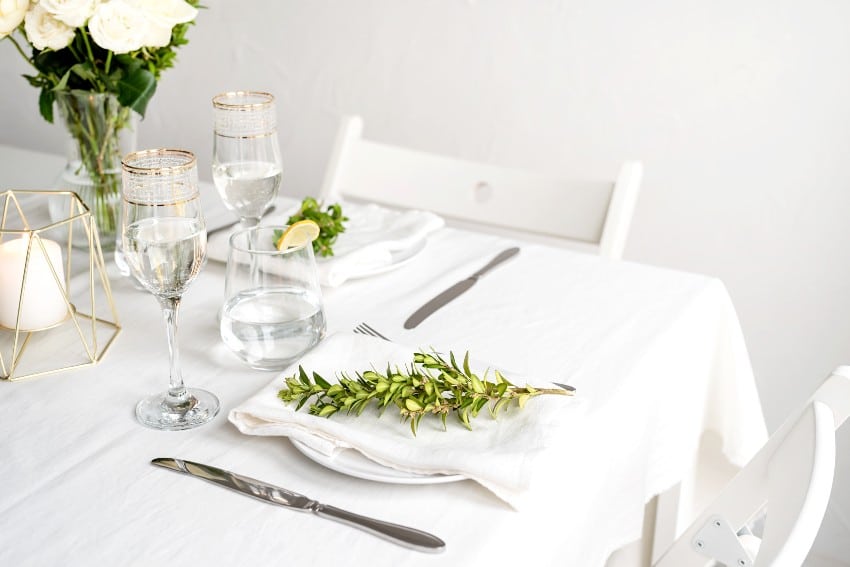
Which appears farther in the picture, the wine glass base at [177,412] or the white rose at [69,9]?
the white rose at [69,9]

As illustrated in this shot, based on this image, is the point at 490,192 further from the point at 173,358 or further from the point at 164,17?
the point at 173,358

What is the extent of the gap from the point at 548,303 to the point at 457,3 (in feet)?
3.86

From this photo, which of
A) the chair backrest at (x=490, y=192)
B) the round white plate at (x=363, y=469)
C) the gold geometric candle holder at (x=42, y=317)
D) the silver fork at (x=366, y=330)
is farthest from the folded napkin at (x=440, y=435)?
the chair backrest at (x=490, y=192)

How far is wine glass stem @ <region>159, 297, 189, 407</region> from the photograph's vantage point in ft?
2.55

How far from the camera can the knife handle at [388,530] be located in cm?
62

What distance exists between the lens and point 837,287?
1.77m

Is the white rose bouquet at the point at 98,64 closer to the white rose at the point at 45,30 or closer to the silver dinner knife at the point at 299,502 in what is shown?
the white rose at the point at 45,30

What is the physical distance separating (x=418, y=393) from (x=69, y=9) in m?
0.58

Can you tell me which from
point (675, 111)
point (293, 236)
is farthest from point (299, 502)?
point (675, 111)

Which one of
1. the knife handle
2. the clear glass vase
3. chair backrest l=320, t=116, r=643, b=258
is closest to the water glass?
the knife handle

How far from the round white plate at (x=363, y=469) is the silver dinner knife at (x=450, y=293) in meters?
0.28

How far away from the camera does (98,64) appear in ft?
3.51

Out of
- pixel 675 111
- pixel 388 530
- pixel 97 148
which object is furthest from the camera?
pixel 675 111

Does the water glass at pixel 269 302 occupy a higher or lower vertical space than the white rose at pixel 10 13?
lower
